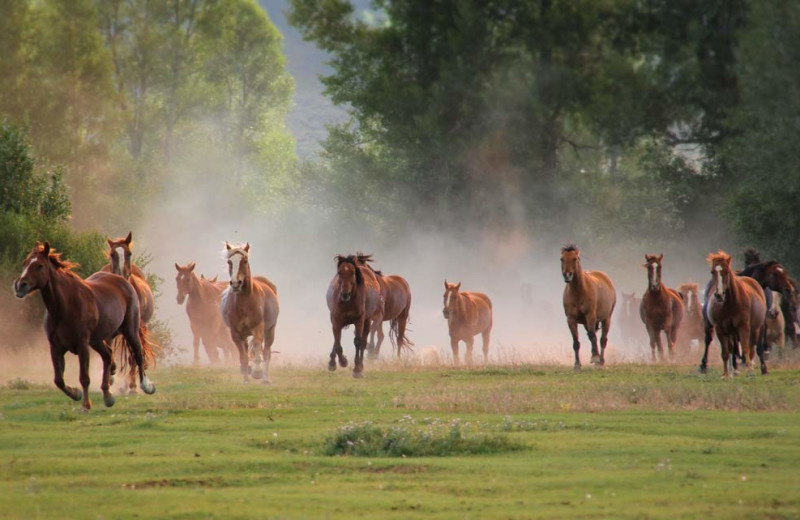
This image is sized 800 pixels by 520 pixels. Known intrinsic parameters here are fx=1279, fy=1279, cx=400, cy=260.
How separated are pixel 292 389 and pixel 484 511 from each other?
1244 centimetres

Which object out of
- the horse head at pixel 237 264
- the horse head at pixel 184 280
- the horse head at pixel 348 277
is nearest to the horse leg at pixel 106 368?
the horse head at pixel 237 264

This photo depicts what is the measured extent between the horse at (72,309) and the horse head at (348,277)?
7.86 metres

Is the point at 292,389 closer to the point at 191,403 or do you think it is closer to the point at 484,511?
the point at 191,403

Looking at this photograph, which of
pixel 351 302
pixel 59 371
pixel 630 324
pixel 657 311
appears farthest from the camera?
pixel 630 324

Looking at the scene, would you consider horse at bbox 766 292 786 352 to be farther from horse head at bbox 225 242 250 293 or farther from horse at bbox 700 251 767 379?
horse head at bbox 225 242 250 293

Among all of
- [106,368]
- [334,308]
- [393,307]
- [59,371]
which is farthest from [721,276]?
[59,371]

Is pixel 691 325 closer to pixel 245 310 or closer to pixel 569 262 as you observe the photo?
pixel 569 262

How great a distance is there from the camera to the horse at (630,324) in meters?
46.3

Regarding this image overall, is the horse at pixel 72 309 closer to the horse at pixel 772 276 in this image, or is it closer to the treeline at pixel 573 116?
the horse at pixel 772 276

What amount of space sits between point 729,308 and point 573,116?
2918cm

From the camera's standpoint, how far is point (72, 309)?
1781cm

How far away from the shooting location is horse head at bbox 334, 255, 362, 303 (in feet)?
87.6

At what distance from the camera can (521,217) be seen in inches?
2233

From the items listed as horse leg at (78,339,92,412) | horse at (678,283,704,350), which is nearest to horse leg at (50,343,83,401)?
horse leg at (78,339,92,412)
